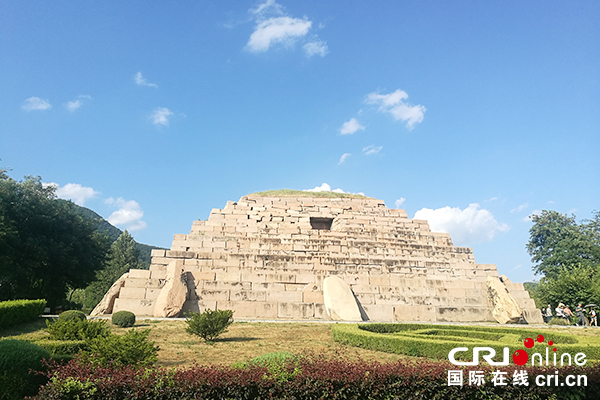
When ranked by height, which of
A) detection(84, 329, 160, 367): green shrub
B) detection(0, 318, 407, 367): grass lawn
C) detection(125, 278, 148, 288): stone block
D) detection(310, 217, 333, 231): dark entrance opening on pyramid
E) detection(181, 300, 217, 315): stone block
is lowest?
detection(0, 318, 407, 367): grass lawn

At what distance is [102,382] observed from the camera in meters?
5.21

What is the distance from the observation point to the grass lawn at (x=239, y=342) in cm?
873

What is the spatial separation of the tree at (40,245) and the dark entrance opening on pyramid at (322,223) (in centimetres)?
1578

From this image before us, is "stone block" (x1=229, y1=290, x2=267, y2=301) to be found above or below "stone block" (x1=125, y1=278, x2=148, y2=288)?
below

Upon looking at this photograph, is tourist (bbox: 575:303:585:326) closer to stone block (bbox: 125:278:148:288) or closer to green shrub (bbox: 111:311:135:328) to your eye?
green shrub (bbox: 111:311:135:328)

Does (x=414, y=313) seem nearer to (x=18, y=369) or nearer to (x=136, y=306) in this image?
(x=136, y=306)

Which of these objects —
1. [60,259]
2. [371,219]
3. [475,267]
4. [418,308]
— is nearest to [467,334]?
[418,308]

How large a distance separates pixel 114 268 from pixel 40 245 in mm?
20484

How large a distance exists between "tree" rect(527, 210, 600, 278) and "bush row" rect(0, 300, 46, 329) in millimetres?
40382

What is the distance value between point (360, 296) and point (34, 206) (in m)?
20.5

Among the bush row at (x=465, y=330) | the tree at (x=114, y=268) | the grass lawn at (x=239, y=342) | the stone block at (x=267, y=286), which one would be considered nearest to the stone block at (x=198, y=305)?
the stone block at (x=267, y=286)

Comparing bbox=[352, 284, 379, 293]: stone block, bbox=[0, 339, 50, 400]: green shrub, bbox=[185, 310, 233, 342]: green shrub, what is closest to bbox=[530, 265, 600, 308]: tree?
bbox=[352, 284, 379, 293]: stone block

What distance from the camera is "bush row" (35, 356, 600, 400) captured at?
519 centimetres

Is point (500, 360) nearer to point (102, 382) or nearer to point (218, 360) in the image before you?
point (218, 360)
